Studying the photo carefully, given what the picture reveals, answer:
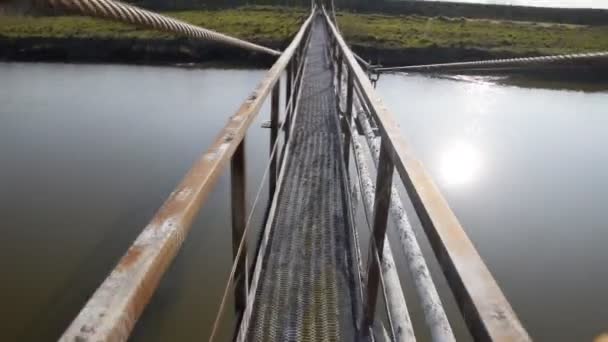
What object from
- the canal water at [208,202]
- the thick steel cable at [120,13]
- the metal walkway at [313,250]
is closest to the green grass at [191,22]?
the canal water at [208,202]

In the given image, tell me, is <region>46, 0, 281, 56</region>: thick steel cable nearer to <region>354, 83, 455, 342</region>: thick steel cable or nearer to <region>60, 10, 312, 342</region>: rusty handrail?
<region>60, 10, 312, 342</region>: rusty handrail

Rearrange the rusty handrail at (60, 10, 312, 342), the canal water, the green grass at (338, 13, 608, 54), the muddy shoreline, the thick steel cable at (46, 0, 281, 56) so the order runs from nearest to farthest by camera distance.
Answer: the rusty handrail at (60, 10, 312, 342) → the thick steel cable at (46, 0, 281, 56) → the canal water → the muddy shoreline → the green grass at (338, 13, 608, 54)

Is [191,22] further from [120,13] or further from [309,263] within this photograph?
[120,13]

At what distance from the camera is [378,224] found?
4.28ft

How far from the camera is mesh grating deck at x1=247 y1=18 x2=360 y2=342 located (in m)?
1.51

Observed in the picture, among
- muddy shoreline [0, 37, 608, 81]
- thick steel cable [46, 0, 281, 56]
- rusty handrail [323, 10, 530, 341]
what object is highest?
thick steel cable [46, 0, 281, 56]

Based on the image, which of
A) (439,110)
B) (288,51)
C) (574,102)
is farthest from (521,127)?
(288,51)

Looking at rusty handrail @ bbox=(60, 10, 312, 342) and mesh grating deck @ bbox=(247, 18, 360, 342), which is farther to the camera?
mesh grating deck @ bbox=(247, 18, 360, 342)

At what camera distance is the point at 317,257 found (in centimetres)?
190

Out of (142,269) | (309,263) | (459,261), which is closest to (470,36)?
(309,263)

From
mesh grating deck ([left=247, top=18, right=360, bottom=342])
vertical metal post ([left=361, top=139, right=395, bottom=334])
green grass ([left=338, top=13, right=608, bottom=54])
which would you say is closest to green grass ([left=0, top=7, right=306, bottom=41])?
green grass ([left=338, top=13, right=608, bottom=54])

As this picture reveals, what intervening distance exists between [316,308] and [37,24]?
817 inches

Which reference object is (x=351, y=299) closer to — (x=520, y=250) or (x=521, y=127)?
(x=520, y=250)

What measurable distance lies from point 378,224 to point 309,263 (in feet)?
2.07
